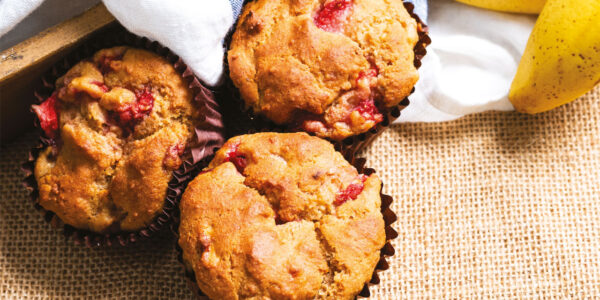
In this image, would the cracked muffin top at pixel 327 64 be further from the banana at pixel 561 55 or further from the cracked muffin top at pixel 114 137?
the banana at pixel 561 55

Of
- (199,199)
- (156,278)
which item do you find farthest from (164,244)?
(199,199)

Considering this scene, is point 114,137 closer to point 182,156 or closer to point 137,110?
point 137,110

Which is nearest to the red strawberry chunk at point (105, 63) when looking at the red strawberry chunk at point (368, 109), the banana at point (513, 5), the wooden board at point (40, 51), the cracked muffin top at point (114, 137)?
the cracked muffin top at point (114, 137)

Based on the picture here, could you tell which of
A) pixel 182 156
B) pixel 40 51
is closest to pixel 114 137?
pixel 182 156

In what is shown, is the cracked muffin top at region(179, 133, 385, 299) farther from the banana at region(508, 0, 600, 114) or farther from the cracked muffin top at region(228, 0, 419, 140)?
the banana at region(508, 0, 600, 114)

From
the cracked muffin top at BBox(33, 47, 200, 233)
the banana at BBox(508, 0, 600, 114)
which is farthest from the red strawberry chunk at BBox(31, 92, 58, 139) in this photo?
the banana at BBox(508, 0, 600, 114)
